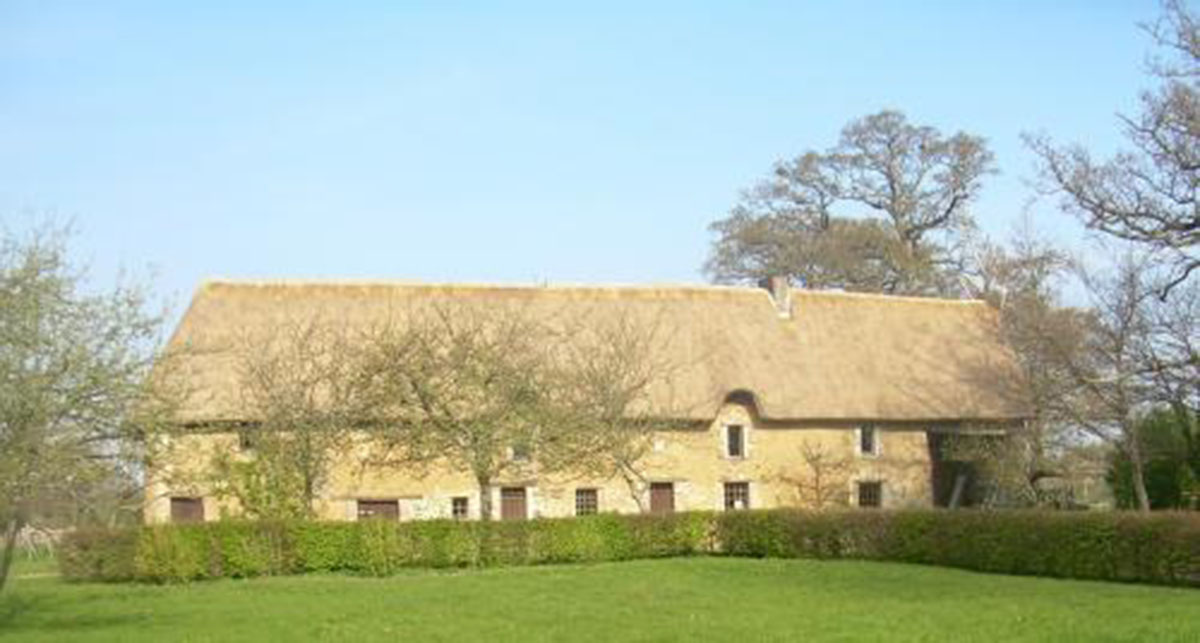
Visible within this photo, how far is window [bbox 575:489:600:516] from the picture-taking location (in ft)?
136

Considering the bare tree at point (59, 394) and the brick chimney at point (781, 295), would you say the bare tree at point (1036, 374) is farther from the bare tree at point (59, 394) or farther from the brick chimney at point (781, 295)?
the bare tree at point (59, 394)

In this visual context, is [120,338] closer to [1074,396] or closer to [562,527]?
[562,527]

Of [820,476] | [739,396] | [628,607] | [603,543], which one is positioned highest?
[739,396]

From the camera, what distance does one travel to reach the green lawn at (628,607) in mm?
15969

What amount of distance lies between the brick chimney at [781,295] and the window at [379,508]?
14.3 meters

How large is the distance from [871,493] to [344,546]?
19717mm

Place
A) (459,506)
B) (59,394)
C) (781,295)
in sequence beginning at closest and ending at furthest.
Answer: (59,394) → (459,506) → (781,295)

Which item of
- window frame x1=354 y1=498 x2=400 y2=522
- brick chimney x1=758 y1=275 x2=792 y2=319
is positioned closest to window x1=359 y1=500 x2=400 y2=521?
window frame x1=354 y1=498 x2=400 y2=522

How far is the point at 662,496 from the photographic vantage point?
4203 centimetres

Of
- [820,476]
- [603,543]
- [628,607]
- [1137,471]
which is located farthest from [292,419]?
[1137,471]

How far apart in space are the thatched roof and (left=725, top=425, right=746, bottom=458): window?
98cm

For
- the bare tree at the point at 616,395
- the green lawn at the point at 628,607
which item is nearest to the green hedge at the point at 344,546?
the green lawn at the point at 628,607

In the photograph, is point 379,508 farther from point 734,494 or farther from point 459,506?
point 734,494

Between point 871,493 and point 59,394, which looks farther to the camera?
point 871,493
